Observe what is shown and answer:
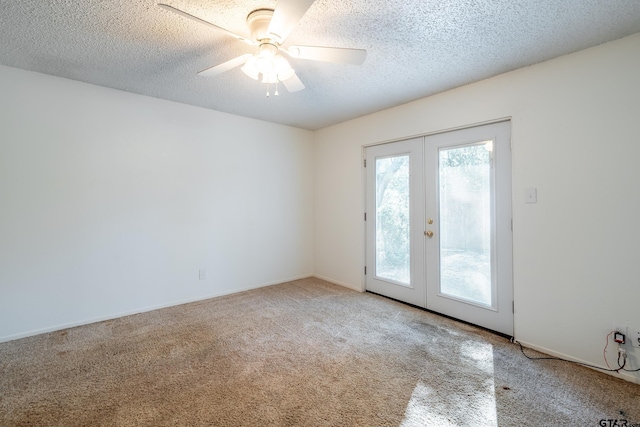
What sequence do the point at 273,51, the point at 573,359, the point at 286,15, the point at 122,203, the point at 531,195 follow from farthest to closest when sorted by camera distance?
the point at 122,203 < the point at 531,195 < the point at 573,359 < the point at 273,51 < the point at 286,15

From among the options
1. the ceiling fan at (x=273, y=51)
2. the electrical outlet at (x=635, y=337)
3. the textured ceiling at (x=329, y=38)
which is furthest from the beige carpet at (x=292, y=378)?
the textured ceiling at (x=329, y=38)

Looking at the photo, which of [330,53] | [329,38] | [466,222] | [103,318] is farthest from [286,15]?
[103,318]

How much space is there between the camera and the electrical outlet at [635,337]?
191 cm

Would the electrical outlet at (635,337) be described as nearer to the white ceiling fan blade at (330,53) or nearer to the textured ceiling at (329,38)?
the textured ceiling at (329,38)

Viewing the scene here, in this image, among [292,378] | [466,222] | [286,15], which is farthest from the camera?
[466,222]

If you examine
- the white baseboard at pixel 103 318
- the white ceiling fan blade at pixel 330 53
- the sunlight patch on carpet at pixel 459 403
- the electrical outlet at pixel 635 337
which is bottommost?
the sunlight patch on carpet at pixel 459 403

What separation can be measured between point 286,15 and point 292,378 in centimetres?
227

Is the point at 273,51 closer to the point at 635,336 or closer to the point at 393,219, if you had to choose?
the point at 393,219

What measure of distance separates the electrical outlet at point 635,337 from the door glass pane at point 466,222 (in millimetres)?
932

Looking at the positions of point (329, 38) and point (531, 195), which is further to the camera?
point (531, 195)

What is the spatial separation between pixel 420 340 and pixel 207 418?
1.81 metres

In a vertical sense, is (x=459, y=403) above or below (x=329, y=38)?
below

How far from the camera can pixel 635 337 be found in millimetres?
1922

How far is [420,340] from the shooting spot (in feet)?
8.23
